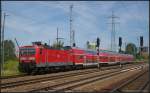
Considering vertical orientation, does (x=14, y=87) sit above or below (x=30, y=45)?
below

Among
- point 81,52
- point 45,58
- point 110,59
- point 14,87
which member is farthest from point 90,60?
point 14,87

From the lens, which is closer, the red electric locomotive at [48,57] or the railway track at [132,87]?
the railway track at [132,87]

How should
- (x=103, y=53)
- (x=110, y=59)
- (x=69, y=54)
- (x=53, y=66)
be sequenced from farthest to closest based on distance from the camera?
(x=110, y=59)
(x=103, y=53)
(x=69, y=54)
(x=53, y=66)

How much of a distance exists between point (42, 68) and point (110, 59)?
42384 mm

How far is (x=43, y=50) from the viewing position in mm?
41031

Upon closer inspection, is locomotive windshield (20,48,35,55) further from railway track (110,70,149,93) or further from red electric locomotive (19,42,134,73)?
railway track (110,70,149,93)

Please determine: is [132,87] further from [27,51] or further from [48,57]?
[48,57]

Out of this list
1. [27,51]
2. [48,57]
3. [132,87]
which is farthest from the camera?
[48,57]

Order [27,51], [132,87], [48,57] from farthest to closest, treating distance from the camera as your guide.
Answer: [48,57], [27,51], [132,87]

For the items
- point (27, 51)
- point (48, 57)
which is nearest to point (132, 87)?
point (27, 51)

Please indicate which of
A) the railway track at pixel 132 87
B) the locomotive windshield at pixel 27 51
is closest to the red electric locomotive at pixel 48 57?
the locomotive windshield at pixel 27 51

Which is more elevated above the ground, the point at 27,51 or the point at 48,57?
the point at 27,51

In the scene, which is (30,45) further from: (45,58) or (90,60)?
(90,60)

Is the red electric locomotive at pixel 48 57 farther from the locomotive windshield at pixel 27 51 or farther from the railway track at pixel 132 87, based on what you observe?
the railway track at pixel 132 87
